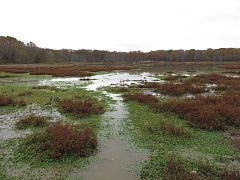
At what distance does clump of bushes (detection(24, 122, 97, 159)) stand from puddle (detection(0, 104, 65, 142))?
4.21 ft

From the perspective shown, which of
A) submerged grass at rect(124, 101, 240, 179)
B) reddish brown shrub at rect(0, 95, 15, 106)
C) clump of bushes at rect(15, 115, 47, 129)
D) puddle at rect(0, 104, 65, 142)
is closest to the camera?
submerged grass at rect(124, 101, 240, 179)

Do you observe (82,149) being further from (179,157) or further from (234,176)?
(234,176)

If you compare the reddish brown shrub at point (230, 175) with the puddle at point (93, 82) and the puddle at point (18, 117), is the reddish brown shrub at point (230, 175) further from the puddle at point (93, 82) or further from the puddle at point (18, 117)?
the puddle at point (93, 82)

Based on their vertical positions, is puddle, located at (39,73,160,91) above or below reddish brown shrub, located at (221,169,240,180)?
above

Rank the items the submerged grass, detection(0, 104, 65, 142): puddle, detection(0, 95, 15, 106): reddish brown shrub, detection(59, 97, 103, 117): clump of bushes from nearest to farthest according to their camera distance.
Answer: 1. the submerged grass
2. detection(0, 104, 65, 142): puddle
3. detection(59, 97, 103, 117): clump of bushes
4. detection(0, 95, 15, 106): reddish brown shrub

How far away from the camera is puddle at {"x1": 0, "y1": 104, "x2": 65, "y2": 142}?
34.3 feet

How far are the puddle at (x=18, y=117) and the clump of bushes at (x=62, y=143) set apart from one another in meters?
1.28

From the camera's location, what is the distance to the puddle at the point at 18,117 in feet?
34.3

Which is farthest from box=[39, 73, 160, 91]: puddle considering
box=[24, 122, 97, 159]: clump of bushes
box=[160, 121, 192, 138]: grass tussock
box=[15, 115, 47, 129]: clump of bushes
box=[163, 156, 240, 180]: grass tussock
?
box=[163, 156, 240, 180]: grass tussock

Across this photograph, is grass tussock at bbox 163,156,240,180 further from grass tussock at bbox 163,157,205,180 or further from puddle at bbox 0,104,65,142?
puddle at bbox 0,104,65,142

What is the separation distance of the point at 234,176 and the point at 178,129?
12.6ft

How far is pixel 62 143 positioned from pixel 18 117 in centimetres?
580

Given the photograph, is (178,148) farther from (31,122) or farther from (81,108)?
(31,122)

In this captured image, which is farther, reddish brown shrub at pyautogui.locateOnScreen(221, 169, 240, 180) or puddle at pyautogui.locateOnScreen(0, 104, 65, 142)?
puddle at pyautogui.locateOnScreen(0, 104, 65, 142)
